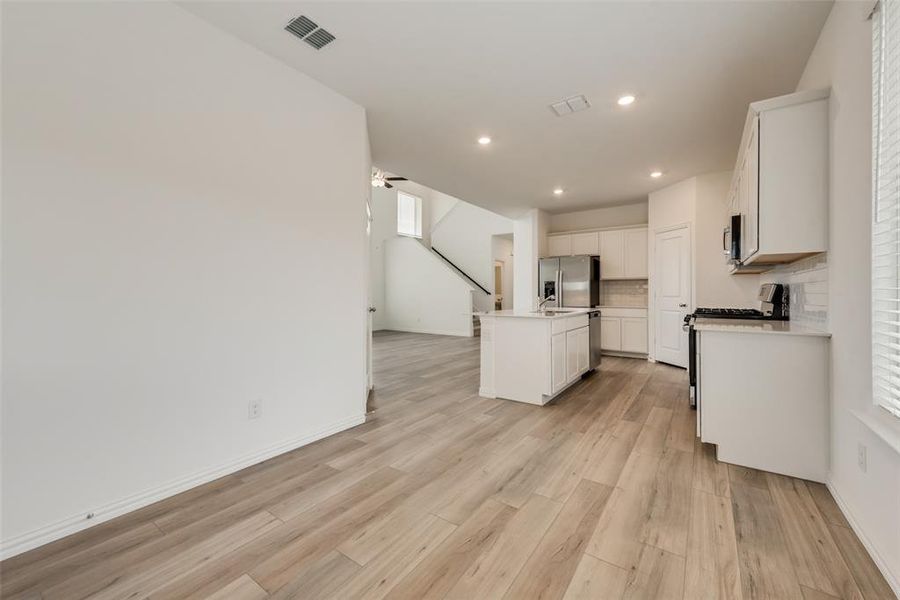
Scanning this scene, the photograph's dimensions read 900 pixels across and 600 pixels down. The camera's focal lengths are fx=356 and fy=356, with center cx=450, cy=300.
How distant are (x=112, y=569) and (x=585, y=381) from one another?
444 centimetres

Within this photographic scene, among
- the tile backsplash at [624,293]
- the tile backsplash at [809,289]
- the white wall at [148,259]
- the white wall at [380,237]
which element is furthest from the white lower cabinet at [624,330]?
the white wall at [380,237]

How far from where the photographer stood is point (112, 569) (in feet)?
4.86

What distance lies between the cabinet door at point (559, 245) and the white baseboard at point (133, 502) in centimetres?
580

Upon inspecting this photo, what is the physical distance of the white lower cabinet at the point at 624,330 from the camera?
6129 mm

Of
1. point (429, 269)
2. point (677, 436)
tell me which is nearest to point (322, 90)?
point (677, 436)

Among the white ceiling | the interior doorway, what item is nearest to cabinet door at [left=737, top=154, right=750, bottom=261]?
the white ceiling

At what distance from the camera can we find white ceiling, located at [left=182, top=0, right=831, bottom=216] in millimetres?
2080

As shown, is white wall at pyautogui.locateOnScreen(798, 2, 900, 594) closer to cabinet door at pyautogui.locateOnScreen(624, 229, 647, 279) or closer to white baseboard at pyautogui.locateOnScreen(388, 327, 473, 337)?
cabinet door at pyautogui.locateOnScreen(624, 229, 647, 279)

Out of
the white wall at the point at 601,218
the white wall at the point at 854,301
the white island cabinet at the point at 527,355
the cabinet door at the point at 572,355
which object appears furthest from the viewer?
the white wall at the point at 601,218

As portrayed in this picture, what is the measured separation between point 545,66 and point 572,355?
2.88 m

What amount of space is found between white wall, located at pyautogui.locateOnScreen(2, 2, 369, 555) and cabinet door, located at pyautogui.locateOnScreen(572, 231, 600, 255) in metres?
5.36

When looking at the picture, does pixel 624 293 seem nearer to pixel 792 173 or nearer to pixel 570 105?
pixel 570 105

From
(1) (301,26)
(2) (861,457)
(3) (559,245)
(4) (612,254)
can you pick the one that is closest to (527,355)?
(2) (861,457)

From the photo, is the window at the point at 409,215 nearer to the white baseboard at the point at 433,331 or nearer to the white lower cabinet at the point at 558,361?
the white baseboard at the point at 433,331
